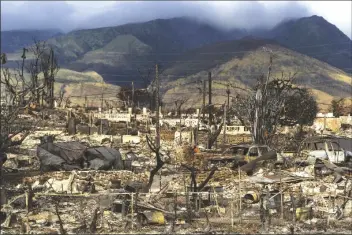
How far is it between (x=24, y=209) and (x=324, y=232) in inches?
317

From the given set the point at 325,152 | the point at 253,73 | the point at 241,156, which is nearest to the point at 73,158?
the point at 241,156

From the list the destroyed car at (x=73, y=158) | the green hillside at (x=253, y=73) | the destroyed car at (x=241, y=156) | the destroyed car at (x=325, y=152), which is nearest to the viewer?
the destroyed car at (x=73, y=158)

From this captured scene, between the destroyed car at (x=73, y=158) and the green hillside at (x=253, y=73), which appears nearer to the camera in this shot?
the destroyed car at (x=73, y=158)

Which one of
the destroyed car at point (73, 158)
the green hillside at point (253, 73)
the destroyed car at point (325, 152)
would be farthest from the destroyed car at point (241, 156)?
the green hillside at point (253, 73)

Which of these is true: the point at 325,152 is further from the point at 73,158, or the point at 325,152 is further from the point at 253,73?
the point at 253,73

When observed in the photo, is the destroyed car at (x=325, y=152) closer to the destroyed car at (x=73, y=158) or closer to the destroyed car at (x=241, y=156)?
the destroyed car at (x=241, y=156)

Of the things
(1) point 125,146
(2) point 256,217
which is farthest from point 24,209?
(1) point 125,146

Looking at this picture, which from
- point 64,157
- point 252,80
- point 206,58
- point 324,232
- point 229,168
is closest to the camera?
point 324,232

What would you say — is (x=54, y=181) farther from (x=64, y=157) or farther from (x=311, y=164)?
(x=311, y=164)

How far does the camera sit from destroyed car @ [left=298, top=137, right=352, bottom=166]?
905 inches

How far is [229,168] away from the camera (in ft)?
75.3

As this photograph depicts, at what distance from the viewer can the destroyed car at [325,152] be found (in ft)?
75.4

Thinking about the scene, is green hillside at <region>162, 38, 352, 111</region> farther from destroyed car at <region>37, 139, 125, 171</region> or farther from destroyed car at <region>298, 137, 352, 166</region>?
destroyed car at <region>37, 139, 125, 171</region>

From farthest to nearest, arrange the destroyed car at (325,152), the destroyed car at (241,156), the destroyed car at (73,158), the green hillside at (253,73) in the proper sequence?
the green hillside at (253,73) < the destroyed car at (241,156) < the destroyed car at (325,152) < the destroyed car at (73,158)
